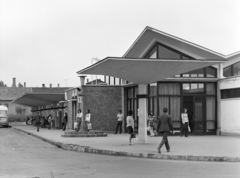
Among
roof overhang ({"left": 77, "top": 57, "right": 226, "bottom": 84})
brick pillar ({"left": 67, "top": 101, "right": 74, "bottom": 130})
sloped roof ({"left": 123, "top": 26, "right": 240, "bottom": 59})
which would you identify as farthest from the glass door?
brick pillar ({"left": 67, "top": 101, "right": 74, "bottom": 130})

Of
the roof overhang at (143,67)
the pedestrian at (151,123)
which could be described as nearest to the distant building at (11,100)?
the pedestrian at (151,123)

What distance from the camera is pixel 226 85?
89.5 ft

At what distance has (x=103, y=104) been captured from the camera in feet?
109

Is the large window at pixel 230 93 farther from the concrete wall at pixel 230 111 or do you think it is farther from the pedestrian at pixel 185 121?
the pedestrian at pixel 185 121

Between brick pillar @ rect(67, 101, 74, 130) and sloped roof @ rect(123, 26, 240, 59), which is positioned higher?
sloped roof @ rect(123, 26, 240, 59)

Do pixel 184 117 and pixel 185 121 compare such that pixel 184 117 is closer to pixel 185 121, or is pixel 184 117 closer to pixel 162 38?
pixel 185 121

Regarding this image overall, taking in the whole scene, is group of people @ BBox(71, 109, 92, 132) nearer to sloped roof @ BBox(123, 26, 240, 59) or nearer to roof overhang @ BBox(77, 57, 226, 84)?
sloped roof @ BBox(123, 26, 240, 59)

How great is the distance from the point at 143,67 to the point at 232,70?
1227 cm

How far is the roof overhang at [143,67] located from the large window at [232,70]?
10.1 metres

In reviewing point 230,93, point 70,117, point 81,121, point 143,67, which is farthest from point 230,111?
point 70,117

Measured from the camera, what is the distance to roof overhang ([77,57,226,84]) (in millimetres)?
18312

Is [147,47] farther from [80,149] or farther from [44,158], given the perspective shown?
[44,158]

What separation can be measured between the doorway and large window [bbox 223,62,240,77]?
278 centimetres

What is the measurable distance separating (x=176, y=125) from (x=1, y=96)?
75.6 m
